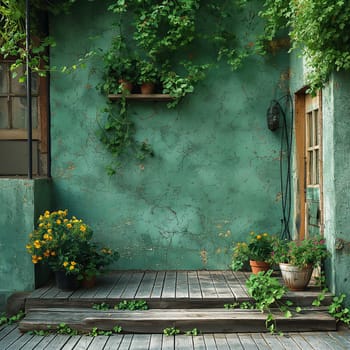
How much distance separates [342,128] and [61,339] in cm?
314

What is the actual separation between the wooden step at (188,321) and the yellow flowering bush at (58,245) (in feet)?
1.75

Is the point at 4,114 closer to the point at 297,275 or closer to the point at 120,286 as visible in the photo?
the point at 120,286

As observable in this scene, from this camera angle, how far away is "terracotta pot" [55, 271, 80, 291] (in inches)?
213

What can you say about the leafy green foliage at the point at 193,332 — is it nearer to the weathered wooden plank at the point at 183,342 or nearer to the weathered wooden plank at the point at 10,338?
the weathered wooden plank at the point at 183,342

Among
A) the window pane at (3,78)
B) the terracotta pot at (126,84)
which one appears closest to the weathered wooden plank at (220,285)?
the terracotta pot at (126,84)

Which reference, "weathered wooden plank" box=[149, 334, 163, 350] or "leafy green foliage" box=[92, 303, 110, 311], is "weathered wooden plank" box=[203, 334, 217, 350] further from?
"leafy green foliage" box=[92, 303, 110, 311]

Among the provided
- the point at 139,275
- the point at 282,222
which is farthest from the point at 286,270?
the point at 139,275

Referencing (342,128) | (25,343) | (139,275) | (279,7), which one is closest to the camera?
(25,343)

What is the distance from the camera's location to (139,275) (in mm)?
6129

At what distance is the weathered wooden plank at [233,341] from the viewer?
4.46m

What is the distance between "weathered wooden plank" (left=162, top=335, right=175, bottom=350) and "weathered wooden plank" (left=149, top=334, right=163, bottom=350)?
33 millimetres

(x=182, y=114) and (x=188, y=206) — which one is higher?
(x=182, y=114)

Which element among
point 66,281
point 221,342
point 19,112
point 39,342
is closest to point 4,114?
point 19,112

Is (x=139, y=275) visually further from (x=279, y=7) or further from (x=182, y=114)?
(x=279, y=7)
